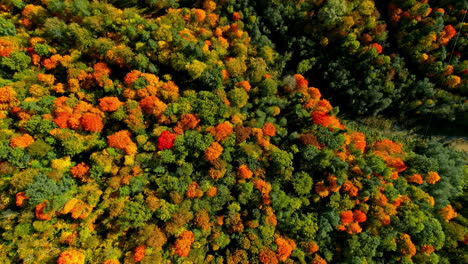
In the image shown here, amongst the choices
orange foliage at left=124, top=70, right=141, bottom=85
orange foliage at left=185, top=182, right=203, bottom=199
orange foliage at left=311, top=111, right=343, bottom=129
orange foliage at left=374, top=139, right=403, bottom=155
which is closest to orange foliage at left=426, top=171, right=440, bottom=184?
orange foliage at left=374, top=139, right=403, bottom=155

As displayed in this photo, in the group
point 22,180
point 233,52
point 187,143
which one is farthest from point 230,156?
point 22,180

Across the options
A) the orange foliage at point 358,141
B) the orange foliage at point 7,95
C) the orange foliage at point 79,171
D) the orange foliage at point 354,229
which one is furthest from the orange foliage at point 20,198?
the orange foliage at point 358,141

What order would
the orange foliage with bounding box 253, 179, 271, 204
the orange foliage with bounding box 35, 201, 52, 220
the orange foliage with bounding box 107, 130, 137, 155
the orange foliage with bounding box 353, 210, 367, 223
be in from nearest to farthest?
1. the orange foliage with bounding box 35, 201, 52, 220
2. the orange foliage with bounding box 107, 130, 137, 155
3. the orange foliage with bounding box 353, 210, 367, 223
4. the orange foliage with bounding box 253, 179, 271, 204

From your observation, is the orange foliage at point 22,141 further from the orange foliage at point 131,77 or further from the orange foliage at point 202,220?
the orange foliage at point 202,220

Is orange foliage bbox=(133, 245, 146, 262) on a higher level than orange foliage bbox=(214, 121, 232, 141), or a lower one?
lower

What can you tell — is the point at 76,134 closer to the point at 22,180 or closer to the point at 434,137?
the point at 22,180

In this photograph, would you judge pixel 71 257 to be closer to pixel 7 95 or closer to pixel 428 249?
pixel 7 95

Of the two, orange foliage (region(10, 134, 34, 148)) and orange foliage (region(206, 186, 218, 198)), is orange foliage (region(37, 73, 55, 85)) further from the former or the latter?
orange foliage (region(206, 186, 218, 198))
